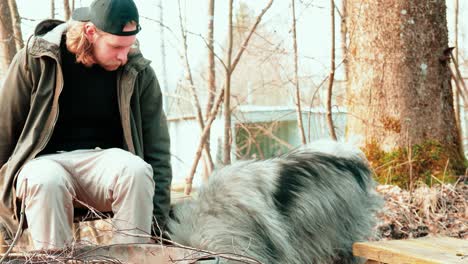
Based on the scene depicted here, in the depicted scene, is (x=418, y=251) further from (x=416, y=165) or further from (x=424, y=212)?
(x=416, y=165)

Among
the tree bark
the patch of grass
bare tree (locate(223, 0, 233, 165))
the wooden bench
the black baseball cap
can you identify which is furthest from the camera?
the tree bark

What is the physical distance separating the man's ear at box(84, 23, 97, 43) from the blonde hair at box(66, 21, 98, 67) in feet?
0.04

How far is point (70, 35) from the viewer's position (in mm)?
3371

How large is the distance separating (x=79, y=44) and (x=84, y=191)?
740 mm

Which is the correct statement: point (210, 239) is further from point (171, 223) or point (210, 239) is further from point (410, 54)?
point (410, 54)

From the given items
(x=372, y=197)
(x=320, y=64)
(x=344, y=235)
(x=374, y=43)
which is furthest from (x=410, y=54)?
(x=344, y=235)

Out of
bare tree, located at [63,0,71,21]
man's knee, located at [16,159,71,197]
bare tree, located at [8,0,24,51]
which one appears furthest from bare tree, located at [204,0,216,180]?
man's knee, located at [16,159,71,197]

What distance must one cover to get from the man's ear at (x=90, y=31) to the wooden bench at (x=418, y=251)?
1681 mm

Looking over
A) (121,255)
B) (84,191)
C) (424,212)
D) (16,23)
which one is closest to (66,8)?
(16,23)

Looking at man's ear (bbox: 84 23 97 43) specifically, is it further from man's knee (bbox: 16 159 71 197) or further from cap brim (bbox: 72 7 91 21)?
man's knee (bbox: 16 159 71 197)

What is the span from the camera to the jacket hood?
3293 mm

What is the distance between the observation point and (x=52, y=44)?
10.9 ft

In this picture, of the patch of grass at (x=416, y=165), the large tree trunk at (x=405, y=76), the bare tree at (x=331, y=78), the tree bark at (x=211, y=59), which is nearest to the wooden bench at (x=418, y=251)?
the patch of grass at (x=416, y=165)

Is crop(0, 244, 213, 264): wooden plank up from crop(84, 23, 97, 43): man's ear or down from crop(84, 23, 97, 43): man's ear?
down
